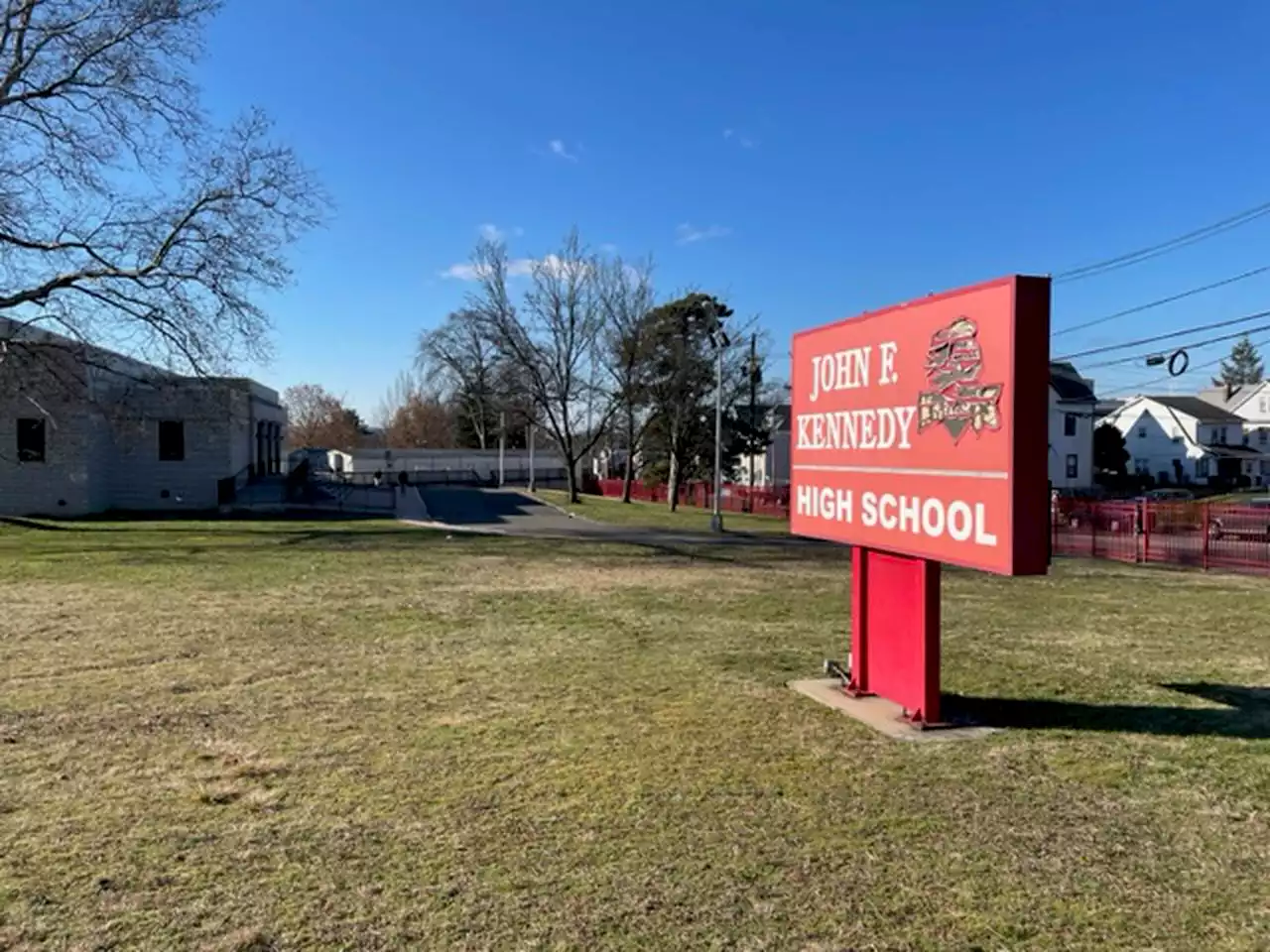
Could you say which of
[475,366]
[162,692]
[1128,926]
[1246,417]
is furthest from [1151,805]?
[1246,417]

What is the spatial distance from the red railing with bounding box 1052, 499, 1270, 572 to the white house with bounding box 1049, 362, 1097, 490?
33.8 m

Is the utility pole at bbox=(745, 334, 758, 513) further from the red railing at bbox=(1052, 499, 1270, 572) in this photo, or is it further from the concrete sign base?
the concrete sign base

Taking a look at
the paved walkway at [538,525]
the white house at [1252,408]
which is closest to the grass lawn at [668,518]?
the paved walkway at [538,525]

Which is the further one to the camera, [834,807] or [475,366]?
[475,366]

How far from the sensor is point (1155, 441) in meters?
72.5

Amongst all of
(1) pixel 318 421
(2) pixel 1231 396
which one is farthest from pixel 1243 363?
(1) pixel 318 421

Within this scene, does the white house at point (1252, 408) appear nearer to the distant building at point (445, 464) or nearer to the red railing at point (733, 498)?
the red railing at point (733, 498)

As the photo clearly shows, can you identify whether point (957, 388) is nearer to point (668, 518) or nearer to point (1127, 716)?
point (1127, 716)

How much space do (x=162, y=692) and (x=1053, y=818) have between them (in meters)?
6.02

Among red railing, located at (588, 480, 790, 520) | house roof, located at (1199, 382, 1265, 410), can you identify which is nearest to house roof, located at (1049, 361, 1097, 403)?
red railing, located at (588, 480, 790, 520)

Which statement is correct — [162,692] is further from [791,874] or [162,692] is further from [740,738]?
[791,874]

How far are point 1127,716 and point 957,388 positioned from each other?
2.90m

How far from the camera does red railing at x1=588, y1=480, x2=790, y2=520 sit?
132 feet

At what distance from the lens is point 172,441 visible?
33375 millimetres
